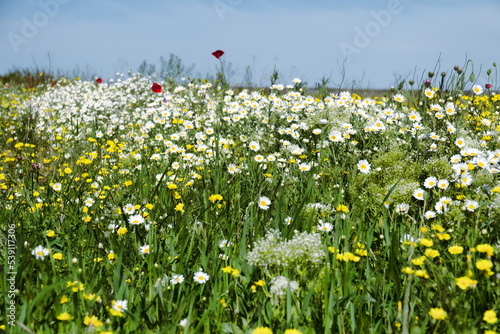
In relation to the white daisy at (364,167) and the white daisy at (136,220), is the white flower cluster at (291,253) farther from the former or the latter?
the white daisy at (364,167)

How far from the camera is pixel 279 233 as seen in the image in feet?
7.59

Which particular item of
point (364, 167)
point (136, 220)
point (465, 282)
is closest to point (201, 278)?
point (136, 220)

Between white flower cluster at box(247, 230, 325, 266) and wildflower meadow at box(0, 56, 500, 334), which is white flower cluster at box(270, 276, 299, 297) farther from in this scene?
white flower cluster at box(247, 230, 325, 266)

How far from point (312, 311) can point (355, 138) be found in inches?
105

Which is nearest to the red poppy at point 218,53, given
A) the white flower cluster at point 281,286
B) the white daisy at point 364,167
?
the white daisy at point 364,167

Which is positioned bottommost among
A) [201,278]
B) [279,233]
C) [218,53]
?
[201,278]

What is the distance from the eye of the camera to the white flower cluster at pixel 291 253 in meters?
1.88

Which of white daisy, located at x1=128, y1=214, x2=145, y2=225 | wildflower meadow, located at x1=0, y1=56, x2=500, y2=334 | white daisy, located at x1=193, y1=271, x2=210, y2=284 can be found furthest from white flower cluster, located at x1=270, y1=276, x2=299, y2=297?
white daisy, located at x1=128, y1=214, x2=145, y2=225

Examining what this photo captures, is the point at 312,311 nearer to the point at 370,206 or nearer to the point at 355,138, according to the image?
the point at 370,206

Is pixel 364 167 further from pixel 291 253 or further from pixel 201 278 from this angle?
pixel 201 278

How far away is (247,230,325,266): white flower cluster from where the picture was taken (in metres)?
1.88

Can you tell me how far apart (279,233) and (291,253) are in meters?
0.43

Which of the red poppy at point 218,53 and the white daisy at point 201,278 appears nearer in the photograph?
the white daisy at point 201,278

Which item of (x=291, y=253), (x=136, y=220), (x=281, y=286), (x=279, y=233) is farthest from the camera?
(x=136, y=220)
